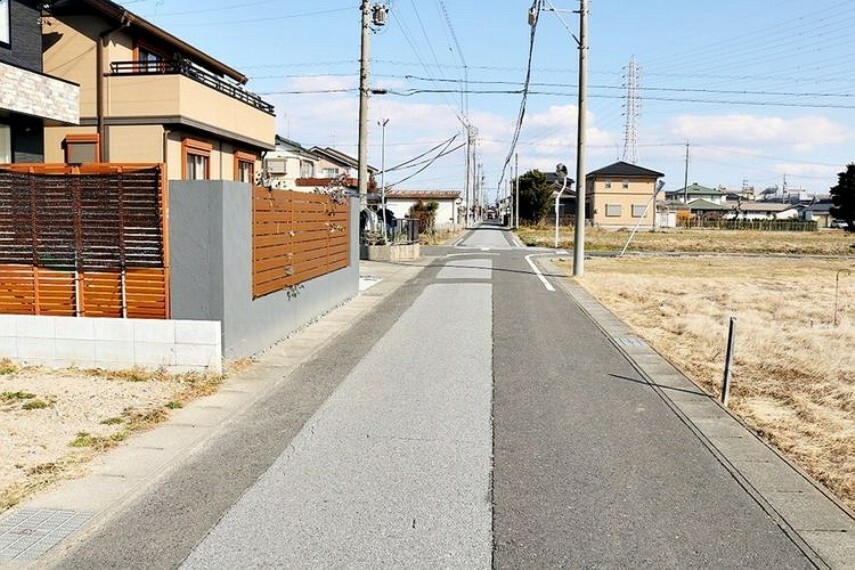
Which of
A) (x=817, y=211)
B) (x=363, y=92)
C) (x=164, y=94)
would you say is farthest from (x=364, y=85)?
(x=817, y=211)

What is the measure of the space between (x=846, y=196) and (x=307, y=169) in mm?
52187

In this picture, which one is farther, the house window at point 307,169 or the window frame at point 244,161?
the house window at point 307,169

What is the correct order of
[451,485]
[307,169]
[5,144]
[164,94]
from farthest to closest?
1. [307,169]
2. [164,94]
3. [5,144]
4. [451,485]

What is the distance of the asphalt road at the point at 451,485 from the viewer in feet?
14.3

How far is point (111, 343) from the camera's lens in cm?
860

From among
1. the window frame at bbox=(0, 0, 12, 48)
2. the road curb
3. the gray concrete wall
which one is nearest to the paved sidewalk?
the gray concrete wall

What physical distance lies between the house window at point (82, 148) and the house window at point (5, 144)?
2.46m

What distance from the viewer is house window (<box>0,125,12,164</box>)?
43.7ft

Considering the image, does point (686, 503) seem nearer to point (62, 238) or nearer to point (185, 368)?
point (185, 368)

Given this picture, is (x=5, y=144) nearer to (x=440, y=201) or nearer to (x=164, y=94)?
(x=164, y=94)

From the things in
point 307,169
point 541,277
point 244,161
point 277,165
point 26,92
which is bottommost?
point 541,277

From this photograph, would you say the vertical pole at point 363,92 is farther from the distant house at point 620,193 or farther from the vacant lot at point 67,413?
the distant house at point 620,193

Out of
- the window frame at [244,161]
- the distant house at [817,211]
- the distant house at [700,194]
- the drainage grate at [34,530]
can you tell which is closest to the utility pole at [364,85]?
the window frame at [244,161]

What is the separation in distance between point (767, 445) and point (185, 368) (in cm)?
596
